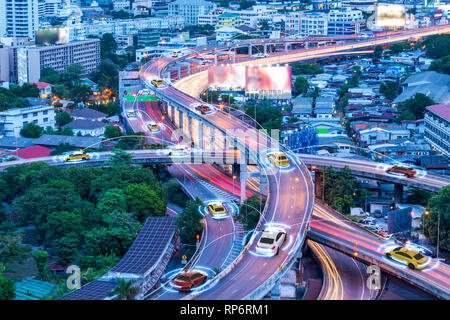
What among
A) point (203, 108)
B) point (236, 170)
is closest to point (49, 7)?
point (203, 108)

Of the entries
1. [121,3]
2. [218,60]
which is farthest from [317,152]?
[121,3]

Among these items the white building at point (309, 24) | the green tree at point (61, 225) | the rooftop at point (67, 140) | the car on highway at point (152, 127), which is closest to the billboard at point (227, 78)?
the car on highway at point (152, 127)

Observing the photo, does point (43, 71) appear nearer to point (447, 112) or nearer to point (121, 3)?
point (447, 112)

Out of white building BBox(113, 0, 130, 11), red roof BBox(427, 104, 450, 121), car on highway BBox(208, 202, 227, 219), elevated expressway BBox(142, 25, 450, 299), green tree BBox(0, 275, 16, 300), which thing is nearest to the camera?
elevated expressway BBox(142, 25, 450, 299)

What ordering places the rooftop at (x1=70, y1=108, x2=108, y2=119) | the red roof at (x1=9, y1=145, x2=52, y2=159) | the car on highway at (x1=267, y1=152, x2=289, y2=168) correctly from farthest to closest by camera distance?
the rooftop at (x1=70, y1=108, x2=108, y2=119) < the red roof at (x1=9, y1=145, x2=52, y2=159) < the car on highway at (x1=267, y1=152, x2=289, y2=168)

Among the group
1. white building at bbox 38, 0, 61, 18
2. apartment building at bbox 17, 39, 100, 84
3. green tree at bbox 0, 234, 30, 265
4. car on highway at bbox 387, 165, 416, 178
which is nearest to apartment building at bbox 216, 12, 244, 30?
apartment building at bbox 17, 39, 100, 84

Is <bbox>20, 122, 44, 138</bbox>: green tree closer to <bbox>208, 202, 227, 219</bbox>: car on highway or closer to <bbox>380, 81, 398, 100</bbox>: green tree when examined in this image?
<bbox>208, 202, 227, 219</bbox>: car on highway
